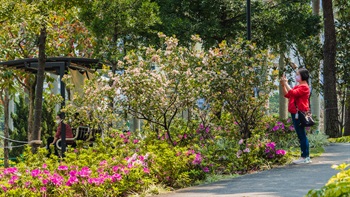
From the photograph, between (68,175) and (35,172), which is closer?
(35,172)

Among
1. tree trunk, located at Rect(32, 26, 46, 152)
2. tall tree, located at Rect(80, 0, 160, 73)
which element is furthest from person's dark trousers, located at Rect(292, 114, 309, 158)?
tall tree, located at Rect(80, 0, 160, 73)

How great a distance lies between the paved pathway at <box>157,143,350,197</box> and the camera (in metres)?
9.04

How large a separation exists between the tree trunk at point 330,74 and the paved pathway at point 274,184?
11765 millimetres

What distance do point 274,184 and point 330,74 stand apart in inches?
591

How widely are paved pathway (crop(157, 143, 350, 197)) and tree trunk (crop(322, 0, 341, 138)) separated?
1177cm

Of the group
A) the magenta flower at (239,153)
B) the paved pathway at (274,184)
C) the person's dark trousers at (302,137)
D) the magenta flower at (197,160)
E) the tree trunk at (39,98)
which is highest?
the tree trunk at (39,98)

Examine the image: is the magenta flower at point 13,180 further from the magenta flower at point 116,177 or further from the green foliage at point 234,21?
the green foliage at point 234,21

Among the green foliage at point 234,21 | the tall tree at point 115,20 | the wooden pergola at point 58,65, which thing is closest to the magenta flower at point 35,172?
the wooden pergola at point 58,65

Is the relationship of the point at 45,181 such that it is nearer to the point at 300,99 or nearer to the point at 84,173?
the point at 84,173

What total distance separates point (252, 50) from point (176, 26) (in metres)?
10.4

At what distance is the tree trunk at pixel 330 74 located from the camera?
78.8ft

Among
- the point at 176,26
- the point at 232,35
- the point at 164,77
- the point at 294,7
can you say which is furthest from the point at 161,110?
the point at 294,7

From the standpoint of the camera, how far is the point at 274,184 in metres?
9.81

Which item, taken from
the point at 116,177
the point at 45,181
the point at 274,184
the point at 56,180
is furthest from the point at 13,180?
the point at 274,184
